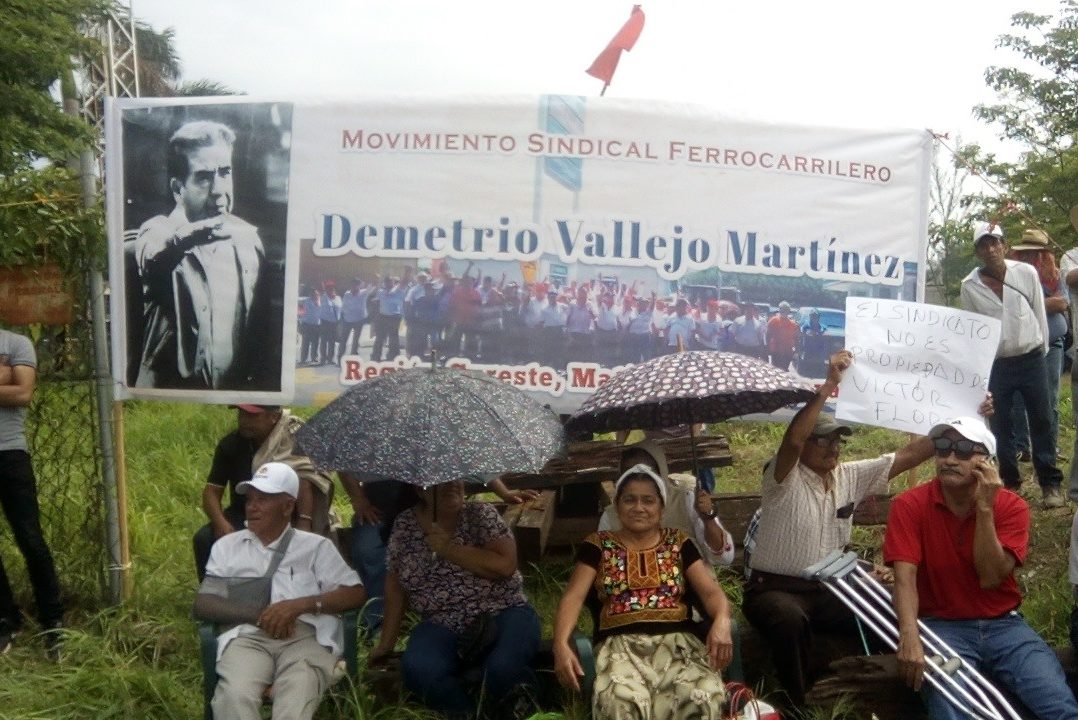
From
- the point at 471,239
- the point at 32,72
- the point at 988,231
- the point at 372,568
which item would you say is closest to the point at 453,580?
the point at 372,568

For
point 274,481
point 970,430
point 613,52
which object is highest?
point 613,52

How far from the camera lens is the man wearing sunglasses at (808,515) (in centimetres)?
438

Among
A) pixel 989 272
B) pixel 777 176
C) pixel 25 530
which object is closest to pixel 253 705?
pixel 25 530

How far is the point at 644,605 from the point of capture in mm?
4094

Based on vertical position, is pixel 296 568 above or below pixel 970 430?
below

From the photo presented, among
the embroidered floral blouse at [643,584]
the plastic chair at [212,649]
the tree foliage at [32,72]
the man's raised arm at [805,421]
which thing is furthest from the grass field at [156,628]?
the tree foliage at [32,72]

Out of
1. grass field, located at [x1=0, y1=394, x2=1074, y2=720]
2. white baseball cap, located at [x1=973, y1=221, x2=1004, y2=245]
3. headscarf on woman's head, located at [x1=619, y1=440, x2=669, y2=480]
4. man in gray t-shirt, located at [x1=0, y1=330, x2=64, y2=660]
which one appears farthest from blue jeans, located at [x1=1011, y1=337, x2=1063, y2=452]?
man in gray t-shirt, located at [x1=0, y1=330, x2=64, y2=660]

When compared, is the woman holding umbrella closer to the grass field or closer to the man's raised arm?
the grass field

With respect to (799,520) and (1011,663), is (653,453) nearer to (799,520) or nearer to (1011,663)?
(799,520)

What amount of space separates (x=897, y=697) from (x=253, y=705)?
247 cm

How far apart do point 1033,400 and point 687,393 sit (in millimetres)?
3323

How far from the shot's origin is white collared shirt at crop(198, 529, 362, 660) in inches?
167

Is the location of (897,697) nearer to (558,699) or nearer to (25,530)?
(558,699)

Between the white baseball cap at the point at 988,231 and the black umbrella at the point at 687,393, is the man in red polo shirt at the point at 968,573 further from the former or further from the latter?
the white baseball cap at the point at 988,231
